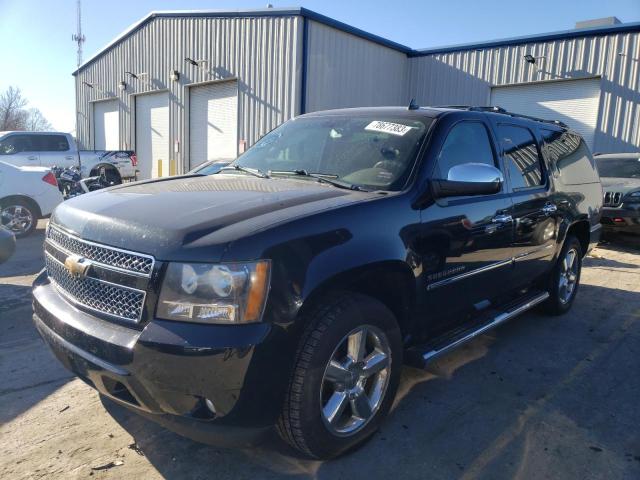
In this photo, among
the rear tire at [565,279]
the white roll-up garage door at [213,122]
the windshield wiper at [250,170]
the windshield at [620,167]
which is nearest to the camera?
the windshield wiper at [250,170]

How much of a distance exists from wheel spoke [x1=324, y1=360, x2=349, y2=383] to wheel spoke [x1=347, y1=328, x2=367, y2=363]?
0.29ft

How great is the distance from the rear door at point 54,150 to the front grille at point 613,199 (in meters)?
13.6

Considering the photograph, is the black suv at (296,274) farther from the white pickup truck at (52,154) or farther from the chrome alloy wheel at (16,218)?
the white pickup truck at (52,154)

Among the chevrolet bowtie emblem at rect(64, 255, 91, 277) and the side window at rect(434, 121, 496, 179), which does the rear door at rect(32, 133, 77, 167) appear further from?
the side window at rect(434, 121, 496, 179)

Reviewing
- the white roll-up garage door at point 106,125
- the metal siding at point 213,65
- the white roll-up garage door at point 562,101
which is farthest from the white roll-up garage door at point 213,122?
the white roll-up garage door at point 562,101

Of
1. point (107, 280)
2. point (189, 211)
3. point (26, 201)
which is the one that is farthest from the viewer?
point (26, 201)

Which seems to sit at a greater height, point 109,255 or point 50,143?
point 50,143

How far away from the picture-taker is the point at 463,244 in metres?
3.27

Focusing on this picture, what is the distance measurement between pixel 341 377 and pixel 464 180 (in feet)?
4.55

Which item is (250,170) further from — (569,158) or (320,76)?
(320,76)

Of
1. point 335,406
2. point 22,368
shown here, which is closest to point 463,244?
point 335,406

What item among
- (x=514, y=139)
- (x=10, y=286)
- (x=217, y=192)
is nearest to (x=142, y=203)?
(x=217, y=192)

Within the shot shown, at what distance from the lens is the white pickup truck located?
545 inches

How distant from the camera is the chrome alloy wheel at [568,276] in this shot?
506cm
